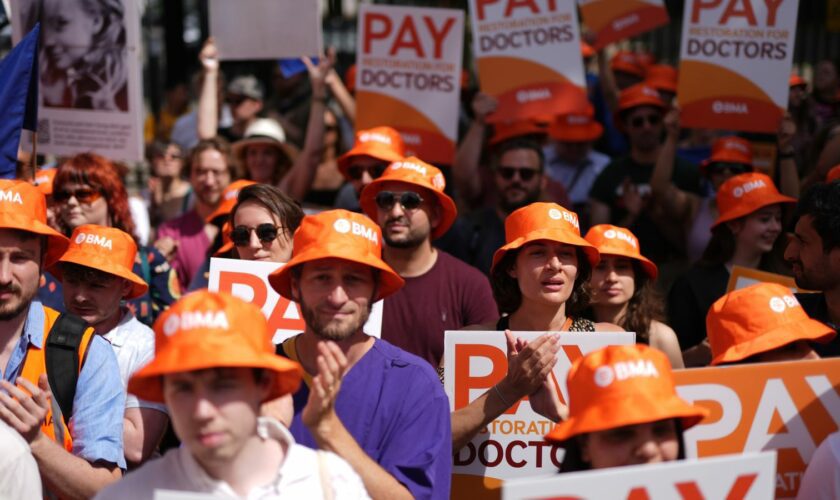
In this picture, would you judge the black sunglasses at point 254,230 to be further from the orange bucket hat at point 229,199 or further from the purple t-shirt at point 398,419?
the purple t-shirt at point 398,419

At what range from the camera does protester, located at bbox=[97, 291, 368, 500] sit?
3.38 meters

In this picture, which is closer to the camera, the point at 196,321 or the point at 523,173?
the point at 196,321

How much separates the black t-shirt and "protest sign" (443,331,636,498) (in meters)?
3.55

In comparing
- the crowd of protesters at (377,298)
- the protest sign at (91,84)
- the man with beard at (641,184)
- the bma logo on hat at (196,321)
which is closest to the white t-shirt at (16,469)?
the crowd of protesters at (377,298)

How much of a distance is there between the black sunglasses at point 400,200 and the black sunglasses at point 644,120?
2.94m

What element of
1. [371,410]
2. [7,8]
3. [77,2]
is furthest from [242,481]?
[7,8]

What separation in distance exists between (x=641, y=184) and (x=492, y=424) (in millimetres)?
3963

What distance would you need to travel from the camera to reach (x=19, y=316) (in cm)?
473

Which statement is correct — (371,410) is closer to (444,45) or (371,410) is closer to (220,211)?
(220,211)

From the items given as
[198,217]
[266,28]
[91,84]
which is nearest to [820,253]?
[198,217]

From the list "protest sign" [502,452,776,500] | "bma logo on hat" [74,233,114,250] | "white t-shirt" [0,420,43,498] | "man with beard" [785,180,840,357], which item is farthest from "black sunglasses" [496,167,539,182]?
"white t-shirt" [0,420,43,498]

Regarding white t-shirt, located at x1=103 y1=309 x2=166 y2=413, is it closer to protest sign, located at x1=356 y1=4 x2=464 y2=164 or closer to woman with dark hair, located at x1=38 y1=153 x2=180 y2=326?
woman with dark hair, located at x1=38 y1=153 x2=180 y2=326

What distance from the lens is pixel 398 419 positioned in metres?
4.43

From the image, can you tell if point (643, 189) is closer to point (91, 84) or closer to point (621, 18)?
point (621, 18)
